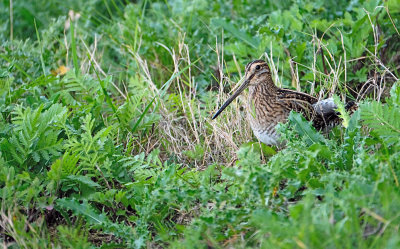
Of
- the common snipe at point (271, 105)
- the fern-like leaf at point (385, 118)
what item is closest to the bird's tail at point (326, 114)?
the common snipe at point (271, 105)

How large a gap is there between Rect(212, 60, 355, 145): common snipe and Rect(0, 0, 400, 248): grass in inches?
4.8

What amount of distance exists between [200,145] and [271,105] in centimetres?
60

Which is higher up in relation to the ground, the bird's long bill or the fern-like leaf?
the fern-like leaf

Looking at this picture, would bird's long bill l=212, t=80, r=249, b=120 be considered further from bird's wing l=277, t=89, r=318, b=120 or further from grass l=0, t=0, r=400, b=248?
bird's wing l=277, t=89, r=318, b=120

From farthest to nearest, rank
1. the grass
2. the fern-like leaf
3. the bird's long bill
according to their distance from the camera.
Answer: the bird's long bill, the fern-like leaf, the grass

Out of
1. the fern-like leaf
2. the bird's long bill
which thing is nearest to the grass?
the fern-like leaf

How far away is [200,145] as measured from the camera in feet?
14.4

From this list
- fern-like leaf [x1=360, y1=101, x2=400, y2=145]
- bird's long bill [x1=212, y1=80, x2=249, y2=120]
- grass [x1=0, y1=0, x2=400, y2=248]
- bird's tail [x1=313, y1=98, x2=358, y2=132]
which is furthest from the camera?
bird's long bill [x1=212, y1=80, x2=249, y2=120]

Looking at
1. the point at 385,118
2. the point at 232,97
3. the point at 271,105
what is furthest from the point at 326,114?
the point at 385,118

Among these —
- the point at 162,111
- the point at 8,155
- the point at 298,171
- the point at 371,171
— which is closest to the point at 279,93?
the point at 162,111

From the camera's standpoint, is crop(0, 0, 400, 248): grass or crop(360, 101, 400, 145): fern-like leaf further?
crop(360, 101, 400, 145): fern-like leaf

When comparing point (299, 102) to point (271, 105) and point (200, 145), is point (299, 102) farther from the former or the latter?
point (200, 145)

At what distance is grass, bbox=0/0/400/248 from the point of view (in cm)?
301

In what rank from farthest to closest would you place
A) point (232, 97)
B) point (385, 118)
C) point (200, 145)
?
1. point (232, 97)
2. point (200, 145)
3. point (385, 118)
